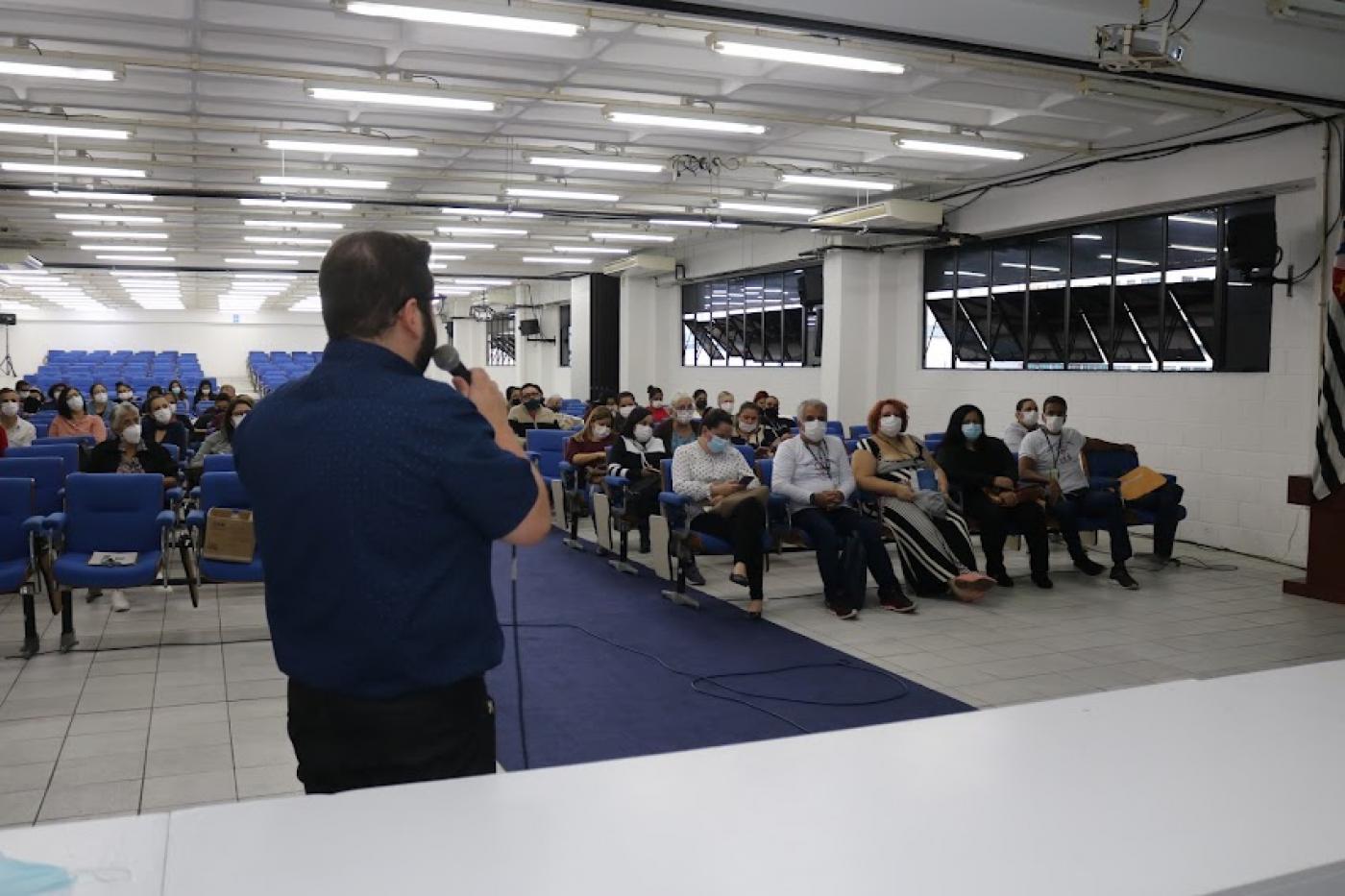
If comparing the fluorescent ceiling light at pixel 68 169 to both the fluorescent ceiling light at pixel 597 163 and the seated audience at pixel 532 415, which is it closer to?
the fluorescent ceiling light at pixel 597 163

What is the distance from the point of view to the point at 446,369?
184cm

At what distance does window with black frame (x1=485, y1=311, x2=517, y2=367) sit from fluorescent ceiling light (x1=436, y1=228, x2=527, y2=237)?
10086mm

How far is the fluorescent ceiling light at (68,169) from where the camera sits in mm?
10930

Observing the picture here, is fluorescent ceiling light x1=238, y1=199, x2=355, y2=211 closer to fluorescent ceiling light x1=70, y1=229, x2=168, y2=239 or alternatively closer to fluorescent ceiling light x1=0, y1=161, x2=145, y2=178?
fluorescent ceiling light x1=0, y1=161, x2=145, y2=178

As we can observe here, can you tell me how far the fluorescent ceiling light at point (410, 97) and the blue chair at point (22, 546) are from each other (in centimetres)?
350

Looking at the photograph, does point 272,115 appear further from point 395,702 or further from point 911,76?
point 395,702

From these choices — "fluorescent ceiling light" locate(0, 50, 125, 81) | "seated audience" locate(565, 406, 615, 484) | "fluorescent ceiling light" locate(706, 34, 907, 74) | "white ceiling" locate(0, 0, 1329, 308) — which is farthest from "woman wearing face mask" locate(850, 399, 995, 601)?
"fluorescent ceiling light" locate(0, 50, 125, 81)

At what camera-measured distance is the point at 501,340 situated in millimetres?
28078

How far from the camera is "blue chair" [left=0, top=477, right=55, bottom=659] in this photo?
209 inches

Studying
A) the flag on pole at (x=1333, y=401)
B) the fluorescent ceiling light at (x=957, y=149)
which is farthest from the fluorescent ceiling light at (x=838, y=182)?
the flag on pole at (x=1333, y=401)

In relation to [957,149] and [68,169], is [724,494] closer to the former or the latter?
[957,149]

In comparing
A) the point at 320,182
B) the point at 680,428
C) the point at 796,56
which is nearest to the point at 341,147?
the point at 320,182

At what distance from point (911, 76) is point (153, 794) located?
21.5 feet

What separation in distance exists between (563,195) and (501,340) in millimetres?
15778
